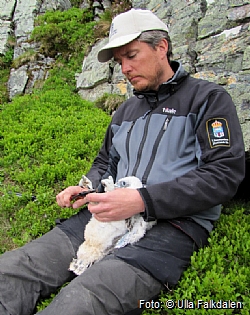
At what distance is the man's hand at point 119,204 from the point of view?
2527mm

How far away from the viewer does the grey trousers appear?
2229 mm

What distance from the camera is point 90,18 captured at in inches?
550

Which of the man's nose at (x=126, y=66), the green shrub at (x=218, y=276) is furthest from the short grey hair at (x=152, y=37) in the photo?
the green shrub at (x=218, y=276)

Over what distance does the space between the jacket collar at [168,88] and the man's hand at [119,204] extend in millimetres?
1218

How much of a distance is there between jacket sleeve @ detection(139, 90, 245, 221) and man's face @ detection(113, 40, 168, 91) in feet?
2.86

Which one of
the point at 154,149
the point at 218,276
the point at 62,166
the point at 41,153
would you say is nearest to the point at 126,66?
the point at 154,149

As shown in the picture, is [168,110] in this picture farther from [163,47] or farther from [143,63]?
[163,47]

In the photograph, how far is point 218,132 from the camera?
8.77 ft

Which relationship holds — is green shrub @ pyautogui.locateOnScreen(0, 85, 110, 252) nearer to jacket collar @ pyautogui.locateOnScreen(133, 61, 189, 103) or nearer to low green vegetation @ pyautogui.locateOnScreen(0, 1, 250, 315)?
low green vegetation @ pyautogui.locateOnScreen(0, 1, 250, 315)

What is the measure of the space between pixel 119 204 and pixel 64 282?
105cm

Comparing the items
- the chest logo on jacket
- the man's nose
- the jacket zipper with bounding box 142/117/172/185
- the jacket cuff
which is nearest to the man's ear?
the man's nose

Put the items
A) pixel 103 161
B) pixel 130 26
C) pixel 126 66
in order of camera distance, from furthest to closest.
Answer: pixel 103 161
pixel 126 66
pixel 130 26

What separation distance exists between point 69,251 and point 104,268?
0.72 metres

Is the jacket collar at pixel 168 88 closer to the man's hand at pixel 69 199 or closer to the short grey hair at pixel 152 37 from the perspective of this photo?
the short grey hair at pixel 152 37
